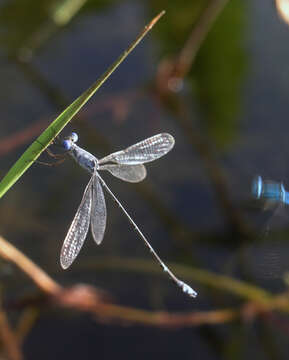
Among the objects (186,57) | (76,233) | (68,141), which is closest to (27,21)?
(186,57)

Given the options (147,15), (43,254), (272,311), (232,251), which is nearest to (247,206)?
(232,251)

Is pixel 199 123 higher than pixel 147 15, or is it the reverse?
pixel 147 15

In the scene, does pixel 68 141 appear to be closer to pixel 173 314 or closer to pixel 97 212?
pixel 97 212

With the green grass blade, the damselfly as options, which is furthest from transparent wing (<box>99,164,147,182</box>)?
the green grass blade

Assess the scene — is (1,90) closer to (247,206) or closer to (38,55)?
(38,55)

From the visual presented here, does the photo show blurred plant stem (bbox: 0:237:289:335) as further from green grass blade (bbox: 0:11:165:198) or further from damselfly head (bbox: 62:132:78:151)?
green grass blade (bbox: 0:11:165:198)

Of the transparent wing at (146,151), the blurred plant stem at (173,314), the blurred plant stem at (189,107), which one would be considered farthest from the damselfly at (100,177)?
the blurred plant stem at (189,107)

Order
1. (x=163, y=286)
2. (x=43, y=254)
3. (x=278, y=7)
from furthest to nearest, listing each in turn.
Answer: (x=43, y=254), (x=163, y=286), (x=278, y=7)

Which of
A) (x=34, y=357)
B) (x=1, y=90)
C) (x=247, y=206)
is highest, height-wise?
(x=1, y=90)
